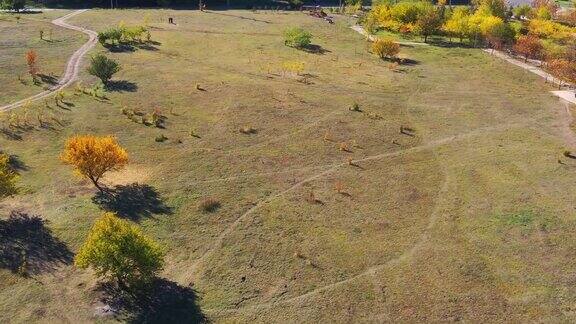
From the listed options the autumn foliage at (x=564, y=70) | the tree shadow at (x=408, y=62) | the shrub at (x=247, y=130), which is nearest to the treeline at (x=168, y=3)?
the tree shadow at (x=408, y=62)

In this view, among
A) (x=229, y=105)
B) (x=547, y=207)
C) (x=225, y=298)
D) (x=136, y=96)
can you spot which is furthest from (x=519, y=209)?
(x=136, y=96)

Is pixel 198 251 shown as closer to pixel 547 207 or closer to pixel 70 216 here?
pixel 70 216

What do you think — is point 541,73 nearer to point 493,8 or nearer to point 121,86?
point 493,8

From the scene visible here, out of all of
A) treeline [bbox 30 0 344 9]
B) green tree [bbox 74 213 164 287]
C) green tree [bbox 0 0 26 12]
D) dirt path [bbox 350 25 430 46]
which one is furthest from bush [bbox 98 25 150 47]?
green tree [bbox 74 213 164 287]

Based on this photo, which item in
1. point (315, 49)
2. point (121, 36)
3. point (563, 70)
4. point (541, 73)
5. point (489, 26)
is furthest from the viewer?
point (489, 26)

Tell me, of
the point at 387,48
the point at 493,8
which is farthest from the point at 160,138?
the point at 493,8

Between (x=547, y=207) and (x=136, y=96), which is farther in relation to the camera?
(x=136, y=96)
